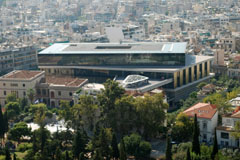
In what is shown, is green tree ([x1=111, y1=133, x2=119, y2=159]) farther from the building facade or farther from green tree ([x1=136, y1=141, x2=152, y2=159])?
the building facade

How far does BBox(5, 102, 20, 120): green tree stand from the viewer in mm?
66031

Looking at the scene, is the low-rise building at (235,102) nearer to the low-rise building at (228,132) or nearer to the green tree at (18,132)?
the low-rise building at (228,132)

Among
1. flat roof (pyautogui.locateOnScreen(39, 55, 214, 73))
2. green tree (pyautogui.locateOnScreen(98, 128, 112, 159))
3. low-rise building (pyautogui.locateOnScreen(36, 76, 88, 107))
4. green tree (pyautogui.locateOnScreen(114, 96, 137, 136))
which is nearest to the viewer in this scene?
green tree (pyautogui.locateOnScreen(98, 128, 112, 159))

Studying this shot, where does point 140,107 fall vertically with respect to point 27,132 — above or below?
above

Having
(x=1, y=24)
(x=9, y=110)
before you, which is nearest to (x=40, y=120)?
(x=9, y=110)

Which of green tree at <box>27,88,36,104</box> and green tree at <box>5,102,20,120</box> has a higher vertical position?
green tree at <box>27,88,36,104</box>

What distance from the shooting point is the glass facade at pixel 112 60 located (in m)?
77.7

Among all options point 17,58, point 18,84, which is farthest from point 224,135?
point 17,58

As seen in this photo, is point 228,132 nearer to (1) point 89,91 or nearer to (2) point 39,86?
(1) point 89,91

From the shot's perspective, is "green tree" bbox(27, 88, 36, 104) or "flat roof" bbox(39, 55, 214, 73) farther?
"flat roof" bbox(39, 55, 214, 73)

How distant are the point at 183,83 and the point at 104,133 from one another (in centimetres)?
2996

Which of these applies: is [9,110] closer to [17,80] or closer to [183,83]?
[17,80]

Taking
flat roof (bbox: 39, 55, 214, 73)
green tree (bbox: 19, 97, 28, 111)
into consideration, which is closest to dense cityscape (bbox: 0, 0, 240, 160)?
green tree (bbox: 19, 97, 28, 111)

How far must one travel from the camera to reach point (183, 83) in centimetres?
7775
